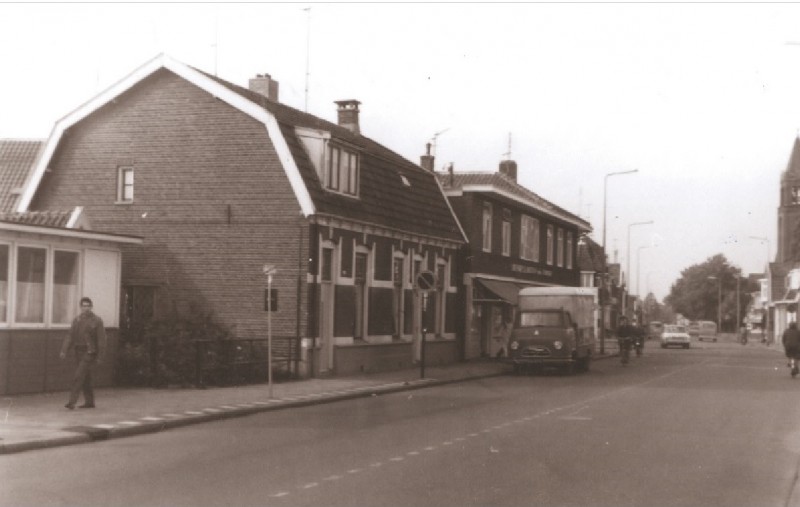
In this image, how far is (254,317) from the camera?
26234mm

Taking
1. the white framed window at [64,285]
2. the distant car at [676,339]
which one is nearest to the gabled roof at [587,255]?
the distant car at [676,339]

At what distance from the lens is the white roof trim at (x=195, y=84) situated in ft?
85.8

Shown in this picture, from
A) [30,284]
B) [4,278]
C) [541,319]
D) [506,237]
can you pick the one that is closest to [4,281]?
[4,278]

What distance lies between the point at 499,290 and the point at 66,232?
69.7ft

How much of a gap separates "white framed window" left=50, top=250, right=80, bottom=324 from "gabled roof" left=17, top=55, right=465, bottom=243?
20.2 feet

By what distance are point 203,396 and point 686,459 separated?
10.4 metres

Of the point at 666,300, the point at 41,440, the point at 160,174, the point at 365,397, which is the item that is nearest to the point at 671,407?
the point at 365,397

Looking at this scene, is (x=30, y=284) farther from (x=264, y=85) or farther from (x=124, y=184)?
(x=264, y=85)

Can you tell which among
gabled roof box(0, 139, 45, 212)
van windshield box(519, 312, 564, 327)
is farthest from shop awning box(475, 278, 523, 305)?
gabled roof box(0, 139, 45, 212)

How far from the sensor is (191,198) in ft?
89.0

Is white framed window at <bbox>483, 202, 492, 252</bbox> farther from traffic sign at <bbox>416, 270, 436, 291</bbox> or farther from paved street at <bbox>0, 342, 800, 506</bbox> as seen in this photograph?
paved street at <bbox>0, 342, 800, 506</bbox>

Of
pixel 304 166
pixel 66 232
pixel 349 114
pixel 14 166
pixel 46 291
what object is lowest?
pixel 46 291

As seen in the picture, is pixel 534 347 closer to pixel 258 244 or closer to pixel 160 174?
pixel 258 244

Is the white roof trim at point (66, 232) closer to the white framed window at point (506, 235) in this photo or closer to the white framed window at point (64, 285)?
the white framed window at point (64, 285)
